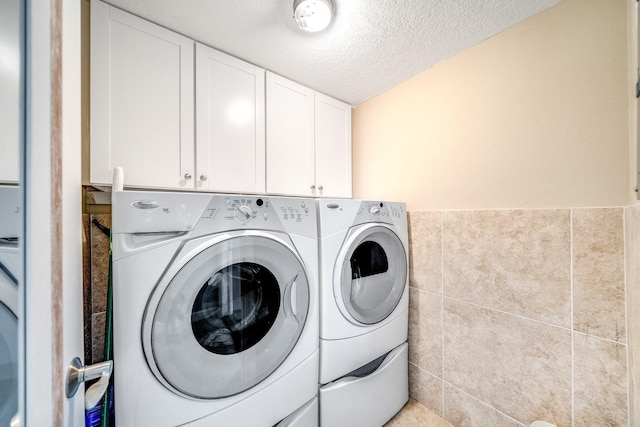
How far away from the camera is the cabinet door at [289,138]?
1472mm

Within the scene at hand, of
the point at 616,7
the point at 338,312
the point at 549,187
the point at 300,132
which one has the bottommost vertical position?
the point at 338,312

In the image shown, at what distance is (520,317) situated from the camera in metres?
1.05

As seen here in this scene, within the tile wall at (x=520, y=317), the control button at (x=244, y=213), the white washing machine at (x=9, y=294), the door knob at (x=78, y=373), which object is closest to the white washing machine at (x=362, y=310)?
the tile wall at (x=520, y=317)

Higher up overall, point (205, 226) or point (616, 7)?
point (616, 7)

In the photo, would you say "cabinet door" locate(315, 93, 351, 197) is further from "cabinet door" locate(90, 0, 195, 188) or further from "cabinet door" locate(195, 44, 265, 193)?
"cabinet door" locate(90, 0, 195, 188)

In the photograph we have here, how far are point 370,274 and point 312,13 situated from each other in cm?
123

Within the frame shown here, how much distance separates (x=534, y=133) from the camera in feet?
3.45

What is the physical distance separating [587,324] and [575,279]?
0.16 metres

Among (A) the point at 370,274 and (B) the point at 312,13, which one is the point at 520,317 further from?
(B) the point at 312,13

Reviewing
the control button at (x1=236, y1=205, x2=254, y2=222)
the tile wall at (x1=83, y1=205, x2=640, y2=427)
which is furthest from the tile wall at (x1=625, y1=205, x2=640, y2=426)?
the control button at (x1=236, y1=205, x2=254, y2=222)

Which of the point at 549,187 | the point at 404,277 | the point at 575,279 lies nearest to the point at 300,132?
the point at 404,277

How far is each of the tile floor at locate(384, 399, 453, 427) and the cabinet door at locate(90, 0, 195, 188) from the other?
168 cm

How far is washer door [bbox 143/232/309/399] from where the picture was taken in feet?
2.40

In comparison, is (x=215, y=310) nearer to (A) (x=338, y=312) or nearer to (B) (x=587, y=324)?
(A) (x=338, y=312)
